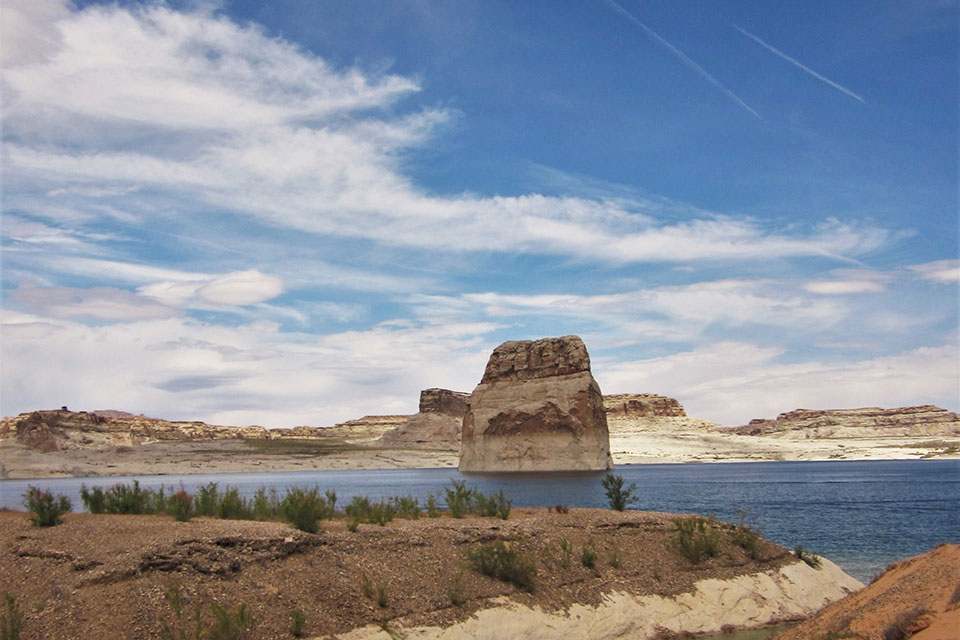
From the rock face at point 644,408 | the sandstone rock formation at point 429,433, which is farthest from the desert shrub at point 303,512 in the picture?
the rock face at point 644,408

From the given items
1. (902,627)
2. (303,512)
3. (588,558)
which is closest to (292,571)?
(303,512)

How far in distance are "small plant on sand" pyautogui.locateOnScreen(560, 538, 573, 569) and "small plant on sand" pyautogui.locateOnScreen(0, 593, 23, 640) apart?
958 cm

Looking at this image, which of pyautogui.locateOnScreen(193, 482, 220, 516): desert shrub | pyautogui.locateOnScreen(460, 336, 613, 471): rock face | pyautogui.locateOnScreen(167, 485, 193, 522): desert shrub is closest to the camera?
pyautogui.locateOnScreen(167, 485, 193, 522): desert shrub

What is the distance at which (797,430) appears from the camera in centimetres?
17500

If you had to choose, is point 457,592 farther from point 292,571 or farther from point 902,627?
point 902,627

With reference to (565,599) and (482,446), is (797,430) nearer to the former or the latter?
(482,446)

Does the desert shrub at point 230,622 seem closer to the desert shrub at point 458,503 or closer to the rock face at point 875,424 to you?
the desert shrub at point 458,503

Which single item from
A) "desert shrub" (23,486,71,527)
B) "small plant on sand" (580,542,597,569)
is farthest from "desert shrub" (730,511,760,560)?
"desert shrub" (23,486,71,527)

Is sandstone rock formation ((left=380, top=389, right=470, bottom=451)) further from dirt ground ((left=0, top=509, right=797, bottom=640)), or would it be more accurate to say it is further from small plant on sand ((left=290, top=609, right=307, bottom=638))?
small plant on sand ((left=290, top=609, right=307, bottom=638))

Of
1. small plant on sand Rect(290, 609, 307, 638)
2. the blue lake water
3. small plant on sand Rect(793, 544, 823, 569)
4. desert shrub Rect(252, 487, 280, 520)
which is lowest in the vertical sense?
the blue lake water

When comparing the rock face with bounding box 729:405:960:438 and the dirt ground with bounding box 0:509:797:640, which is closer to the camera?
the dirt ground with bounding box 0:509:797:640

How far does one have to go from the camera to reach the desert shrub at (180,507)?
1495 cm

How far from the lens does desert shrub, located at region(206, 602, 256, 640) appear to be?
10.6 meters

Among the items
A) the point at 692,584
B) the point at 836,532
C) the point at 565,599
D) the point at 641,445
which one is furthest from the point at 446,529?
the point at 641,445
